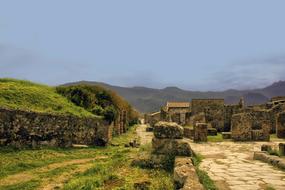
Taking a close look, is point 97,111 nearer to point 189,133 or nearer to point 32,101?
point 32,101

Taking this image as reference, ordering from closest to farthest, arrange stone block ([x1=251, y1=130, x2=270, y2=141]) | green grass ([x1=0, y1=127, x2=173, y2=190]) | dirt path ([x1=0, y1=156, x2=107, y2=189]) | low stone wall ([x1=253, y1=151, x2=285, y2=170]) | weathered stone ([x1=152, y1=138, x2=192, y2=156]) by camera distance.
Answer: green grass ([x1=0, y1=127, x2=173, y2=190]), low stone wall ([x1=253, y1=151, x2=285, y2=170]), weathered stone ([x1=152, y1=138, x2=192, y2=156]), dirt path ([x1=0, y1=156, x2=107, y2=189]), stone block ([x1=251, y1=130, x2=270, y2=141])

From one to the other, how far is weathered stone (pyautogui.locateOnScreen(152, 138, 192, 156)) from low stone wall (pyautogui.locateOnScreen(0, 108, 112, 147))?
862 centimetres

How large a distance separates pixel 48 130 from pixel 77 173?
23.3 feet

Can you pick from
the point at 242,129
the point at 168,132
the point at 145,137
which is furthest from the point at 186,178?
the point at 145,137

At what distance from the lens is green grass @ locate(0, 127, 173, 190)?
8102 mm

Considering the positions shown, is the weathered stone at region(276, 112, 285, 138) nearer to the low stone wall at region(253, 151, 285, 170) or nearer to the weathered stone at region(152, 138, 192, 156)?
the low stone wall at region(253, 151, 285, 170)

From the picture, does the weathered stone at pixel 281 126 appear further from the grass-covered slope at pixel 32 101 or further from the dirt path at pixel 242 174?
the grass-covered slope at pixel 32 101

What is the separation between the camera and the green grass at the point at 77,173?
8.10 meters

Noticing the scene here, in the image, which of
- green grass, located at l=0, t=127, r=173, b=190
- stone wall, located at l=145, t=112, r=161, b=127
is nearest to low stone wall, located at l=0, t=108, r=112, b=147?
green grass, located at l=0, t=127, r=173, b=190

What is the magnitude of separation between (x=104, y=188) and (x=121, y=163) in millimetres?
2911

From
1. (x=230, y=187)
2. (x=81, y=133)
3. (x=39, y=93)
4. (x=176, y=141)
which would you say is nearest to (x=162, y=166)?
(x=176, y=141)

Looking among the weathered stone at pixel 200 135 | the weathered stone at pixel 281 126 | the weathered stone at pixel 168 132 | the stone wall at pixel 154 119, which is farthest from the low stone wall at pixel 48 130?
the stone wall at pixel 154 119

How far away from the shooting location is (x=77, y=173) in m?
11.1

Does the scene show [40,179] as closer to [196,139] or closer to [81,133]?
[81,133]
